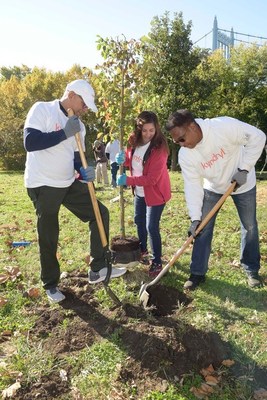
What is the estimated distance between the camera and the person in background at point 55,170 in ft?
10.7

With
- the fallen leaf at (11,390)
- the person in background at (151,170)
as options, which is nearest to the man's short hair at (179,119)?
the person in background at (151,170)

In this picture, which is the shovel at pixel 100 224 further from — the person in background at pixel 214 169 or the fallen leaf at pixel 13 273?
the fallen leaf at pixel 13 273

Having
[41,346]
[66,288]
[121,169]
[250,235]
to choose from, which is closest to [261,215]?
[250,235]

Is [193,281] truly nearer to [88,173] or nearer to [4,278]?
[88,173]

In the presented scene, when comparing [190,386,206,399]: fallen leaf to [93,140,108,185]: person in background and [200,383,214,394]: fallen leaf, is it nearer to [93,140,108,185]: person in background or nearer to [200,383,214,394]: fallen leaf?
[200,383,214,394]: fallen leaf

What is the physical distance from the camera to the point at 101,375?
108 inches

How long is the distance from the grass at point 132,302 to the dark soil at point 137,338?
8cm

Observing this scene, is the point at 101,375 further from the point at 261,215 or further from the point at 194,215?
the point at 261,215

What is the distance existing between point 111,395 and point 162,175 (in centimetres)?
233

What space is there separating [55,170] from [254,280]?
7.79 feet

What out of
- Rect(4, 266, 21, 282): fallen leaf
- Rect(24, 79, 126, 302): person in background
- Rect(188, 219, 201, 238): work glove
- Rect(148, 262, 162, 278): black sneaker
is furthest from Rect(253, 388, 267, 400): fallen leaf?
Rect(4, 266, 21, 282): fallen leaf

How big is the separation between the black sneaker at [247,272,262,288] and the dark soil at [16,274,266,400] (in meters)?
0.76

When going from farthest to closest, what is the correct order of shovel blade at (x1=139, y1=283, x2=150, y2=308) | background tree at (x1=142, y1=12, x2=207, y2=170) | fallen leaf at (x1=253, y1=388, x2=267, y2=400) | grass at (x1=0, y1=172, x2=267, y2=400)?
1. background tree at (x1=142, y1=12, x2=207, y2=170)
2. shovel blade at (x1=139, y1=283, x2=150, y2=308)
3. grass at (x1=0, y1=172, x2=267, y2=400)
4. fallen leaf at (x1=253, y1=388, x2=267, y2=400)

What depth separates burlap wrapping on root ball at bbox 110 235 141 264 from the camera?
4.32 meters
